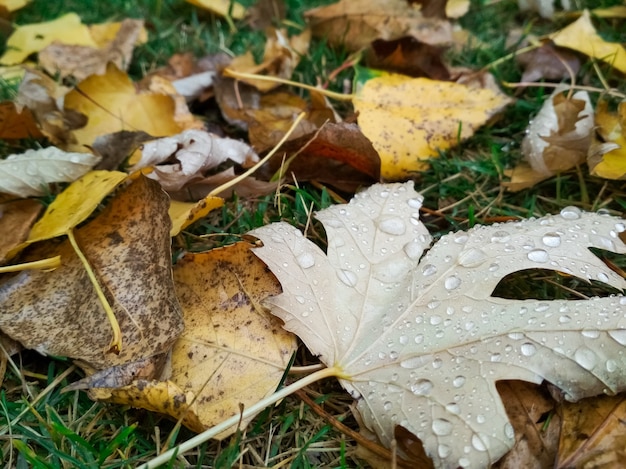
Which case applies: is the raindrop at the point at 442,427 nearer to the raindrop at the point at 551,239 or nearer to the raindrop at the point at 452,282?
the raindrop at the point at 452,282

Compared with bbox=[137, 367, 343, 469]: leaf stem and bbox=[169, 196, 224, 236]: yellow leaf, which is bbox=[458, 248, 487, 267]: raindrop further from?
bbox=[169, 196, 224, 236]: yellow leaf

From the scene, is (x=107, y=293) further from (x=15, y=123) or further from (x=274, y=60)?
(x=274, y=60)

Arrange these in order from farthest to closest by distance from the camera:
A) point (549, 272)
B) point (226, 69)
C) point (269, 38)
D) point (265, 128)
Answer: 1. point (269, 38)
2. point (226, 69)
3. point (265, 128)
4. point (549, 272)

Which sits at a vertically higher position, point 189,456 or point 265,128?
point 265,128

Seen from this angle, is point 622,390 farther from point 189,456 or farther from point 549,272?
point 189,456

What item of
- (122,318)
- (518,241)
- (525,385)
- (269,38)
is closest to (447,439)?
(525,385)

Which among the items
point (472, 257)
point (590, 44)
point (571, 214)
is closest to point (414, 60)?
point (590, 44)
